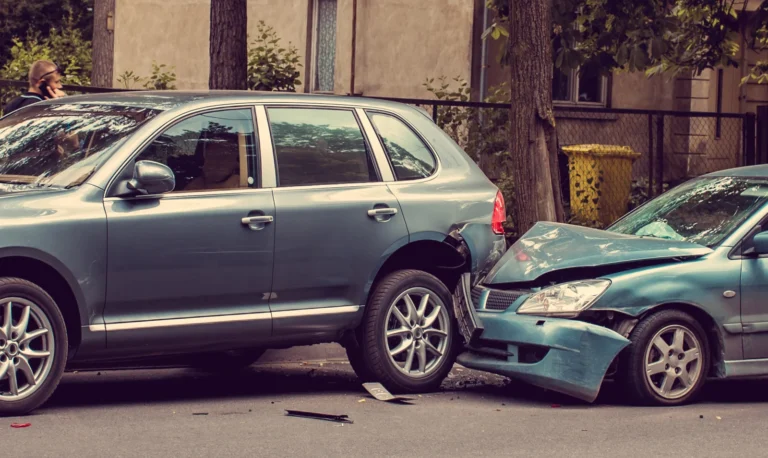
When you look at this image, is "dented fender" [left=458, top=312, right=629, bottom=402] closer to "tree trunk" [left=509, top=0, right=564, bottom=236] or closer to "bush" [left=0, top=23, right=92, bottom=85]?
"tree trunk" [left=509, top=0, right=564, bottom=236]

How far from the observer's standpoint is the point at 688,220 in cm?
877

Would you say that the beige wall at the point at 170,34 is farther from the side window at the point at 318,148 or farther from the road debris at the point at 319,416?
the road debris at the point at 319,416

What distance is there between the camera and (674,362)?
7988mm

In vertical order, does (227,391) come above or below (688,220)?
below

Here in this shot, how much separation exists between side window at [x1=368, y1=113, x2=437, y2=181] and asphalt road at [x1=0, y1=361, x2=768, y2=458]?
1.42 m

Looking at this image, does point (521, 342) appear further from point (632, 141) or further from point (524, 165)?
point (632, 141)

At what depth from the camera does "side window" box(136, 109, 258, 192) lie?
24.8 feet

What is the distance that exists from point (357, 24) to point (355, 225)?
1251 centimetres

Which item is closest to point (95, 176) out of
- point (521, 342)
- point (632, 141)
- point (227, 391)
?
point (227, 391)

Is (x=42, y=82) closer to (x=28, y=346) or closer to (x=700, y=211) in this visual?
(x=28, y=346)

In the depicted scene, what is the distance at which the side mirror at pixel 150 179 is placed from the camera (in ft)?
23.4

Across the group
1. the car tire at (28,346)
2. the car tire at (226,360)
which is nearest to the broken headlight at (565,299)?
the car tire at (226,360)

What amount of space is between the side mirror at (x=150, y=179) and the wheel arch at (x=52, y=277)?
60 cm

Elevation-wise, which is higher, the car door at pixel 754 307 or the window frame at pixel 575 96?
the window frame at pixel 575 96
